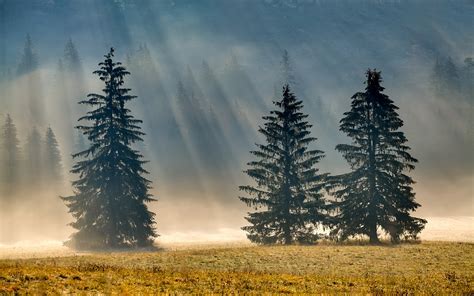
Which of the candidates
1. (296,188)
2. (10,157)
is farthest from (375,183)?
(10,157)

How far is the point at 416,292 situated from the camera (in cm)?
1296

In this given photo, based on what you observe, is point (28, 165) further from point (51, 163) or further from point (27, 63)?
point (27, 63)

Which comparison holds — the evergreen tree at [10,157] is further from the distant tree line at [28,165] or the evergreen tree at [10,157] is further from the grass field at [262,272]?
the grass field at [262,272]

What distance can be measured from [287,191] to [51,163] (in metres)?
54.0

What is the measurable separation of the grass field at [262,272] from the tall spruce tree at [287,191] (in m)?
5.89

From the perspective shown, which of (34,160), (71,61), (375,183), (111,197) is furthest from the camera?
(71,61)

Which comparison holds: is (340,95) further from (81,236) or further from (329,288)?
(329,288)

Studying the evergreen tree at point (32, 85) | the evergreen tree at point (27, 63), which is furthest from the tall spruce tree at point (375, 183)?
the evergreen tree at point (27, 63)

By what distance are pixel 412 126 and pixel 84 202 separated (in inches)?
3671

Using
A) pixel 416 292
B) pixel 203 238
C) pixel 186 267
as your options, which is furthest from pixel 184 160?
pixel 416 292

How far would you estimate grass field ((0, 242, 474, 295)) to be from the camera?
12367 millimetres

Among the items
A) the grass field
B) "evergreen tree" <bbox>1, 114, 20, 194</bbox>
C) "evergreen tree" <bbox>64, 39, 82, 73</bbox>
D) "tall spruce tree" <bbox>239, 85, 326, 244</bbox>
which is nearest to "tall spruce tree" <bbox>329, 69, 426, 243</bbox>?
"tall spruce tree" <bbox>239, 85, 326, 244</bbox>

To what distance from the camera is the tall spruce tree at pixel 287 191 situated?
29.2 metres

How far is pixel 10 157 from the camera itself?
240 feet
